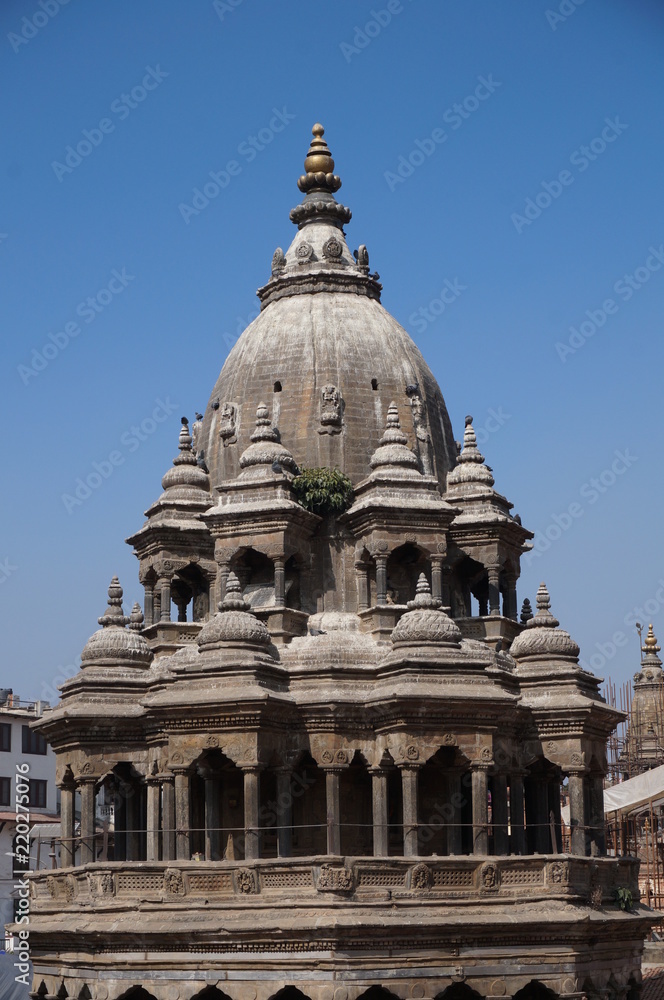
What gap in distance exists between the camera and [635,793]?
5169cm

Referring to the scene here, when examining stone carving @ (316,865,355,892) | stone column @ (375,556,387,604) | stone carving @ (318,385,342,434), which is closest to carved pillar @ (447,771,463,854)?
stone carving @ (316,865,355,892)

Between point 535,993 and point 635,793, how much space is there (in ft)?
54.8

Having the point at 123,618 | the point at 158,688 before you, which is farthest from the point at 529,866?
the point at 123,618

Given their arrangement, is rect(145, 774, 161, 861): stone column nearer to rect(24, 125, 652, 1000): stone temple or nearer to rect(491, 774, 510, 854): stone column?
rect(24, 125, 652, 1000): stone temple

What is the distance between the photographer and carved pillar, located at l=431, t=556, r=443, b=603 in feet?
136

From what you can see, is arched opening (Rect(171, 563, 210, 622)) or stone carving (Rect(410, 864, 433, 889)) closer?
stone carving (Rect(410, 864, 433, 889))

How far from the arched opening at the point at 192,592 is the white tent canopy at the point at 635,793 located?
1482 cm

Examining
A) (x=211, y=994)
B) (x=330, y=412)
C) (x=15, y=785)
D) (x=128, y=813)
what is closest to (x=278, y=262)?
(x=330, y=412)

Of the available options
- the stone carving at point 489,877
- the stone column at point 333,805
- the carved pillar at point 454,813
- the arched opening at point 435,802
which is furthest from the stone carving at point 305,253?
the stone carving at point 489,877

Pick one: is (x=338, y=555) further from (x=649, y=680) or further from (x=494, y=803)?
(x=649, y=680)

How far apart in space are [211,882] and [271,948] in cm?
210

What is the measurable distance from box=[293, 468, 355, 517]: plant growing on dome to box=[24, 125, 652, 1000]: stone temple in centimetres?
15

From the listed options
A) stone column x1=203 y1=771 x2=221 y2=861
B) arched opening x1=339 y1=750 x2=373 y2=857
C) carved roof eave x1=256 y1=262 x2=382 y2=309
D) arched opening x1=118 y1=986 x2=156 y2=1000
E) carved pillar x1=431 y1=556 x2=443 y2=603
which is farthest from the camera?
carved roof eave x1=256 y1=262 x2=382 y2=309

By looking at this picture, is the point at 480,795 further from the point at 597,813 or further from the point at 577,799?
the point at 597,813
